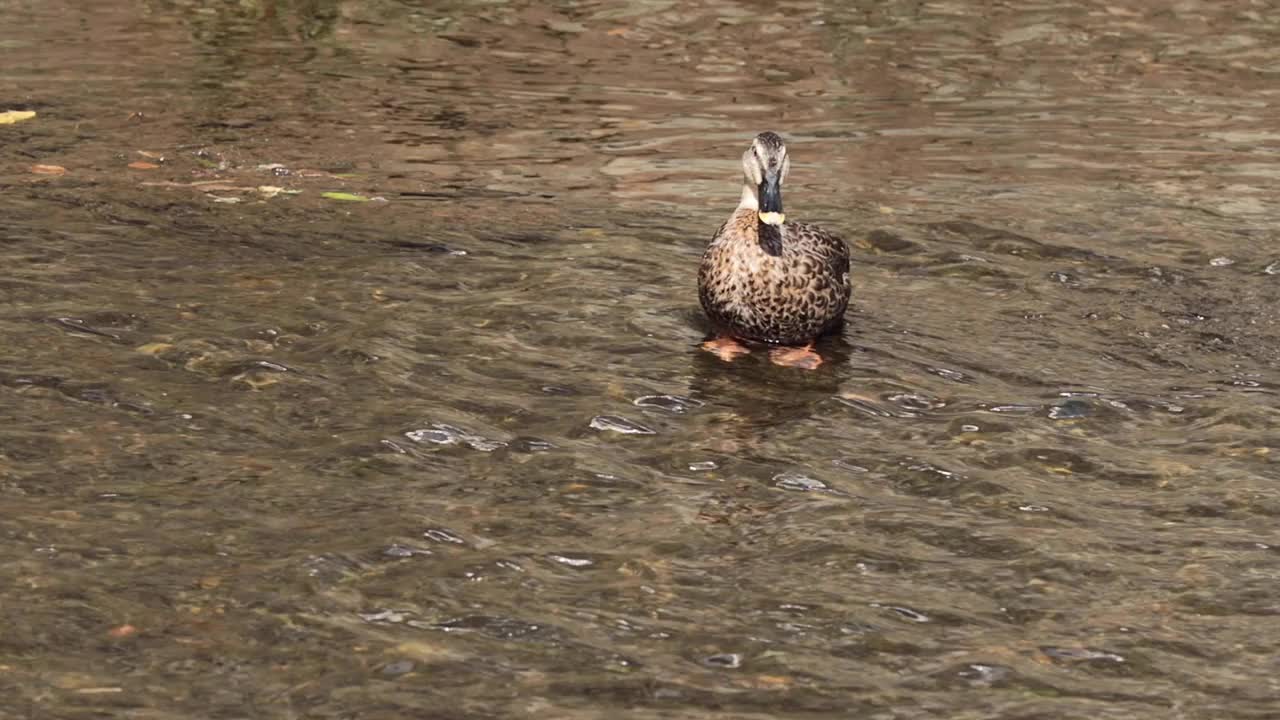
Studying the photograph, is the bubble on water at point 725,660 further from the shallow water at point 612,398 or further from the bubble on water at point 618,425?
the bubble on water at point 618,425

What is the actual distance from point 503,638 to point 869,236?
5084mm

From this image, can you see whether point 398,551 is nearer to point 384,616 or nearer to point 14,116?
point 384,616

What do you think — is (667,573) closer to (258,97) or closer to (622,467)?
(622,467)

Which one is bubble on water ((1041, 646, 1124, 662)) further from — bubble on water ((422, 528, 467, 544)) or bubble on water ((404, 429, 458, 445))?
bubble on water ((404, 429, 458, 445))

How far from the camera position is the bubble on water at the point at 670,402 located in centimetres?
723

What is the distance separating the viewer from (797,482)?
256 inches

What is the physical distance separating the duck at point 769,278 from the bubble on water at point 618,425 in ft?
3.40

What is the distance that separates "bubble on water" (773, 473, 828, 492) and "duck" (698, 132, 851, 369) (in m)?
1.35

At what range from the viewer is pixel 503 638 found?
5.12 m

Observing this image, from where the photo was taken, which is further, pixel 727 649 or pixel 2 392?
pixel 2 392

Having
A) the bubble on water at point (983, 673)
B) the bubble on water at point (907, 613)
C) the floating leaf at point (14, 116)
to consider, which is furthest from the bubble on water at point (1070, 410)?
the floating leaf at point (14, 116)

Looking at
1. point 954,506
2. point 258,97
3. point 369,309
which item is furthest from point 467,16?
point 954,506

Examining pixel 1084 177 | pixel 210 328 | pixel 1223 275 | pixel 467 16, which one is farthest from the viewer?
pixel 467 16

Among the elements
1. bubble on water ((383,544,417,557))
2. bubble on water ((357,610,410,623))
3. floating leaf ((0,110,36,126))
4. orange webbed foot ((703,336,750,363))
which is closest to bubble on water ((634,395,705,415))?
orange webbed foot ((703,336,750,363))
